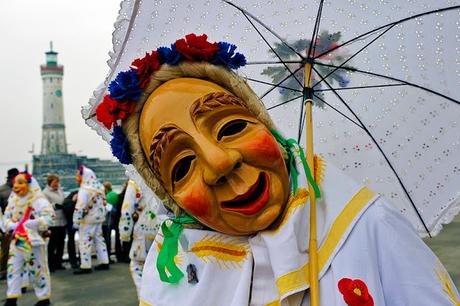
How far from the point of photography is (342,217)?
164cm

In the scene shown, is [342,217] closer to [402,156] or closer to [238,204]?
[238,204]

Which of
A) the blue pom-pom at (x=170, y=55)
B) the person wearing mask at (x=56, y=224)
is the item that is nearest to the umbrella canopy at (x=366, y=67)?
the blue pom-pom at (x=170, y=55)

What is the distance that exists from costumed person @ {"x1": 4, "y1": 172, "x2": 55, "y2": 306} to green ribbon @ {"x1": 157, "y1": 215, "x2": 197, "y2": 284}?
15.7 ft

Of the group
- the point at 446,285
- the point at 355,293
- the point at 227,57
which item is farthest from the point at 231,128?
the point at 446,285

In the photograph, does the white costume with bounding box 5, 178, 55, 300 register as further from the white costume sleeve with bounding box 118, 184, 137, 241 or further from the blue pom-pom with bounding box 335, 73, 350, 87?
the blue pom-pom with bounding box 335, 73, 350, 87

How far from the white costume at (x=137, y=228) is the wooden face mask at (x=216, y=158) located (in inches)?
154

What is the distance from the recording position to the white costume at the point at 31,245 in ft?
20.8

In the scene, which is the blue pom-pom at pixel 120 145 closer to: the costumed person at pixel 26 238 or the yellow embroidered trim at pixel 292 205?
the yellow embroidered trim at pixel 292 205

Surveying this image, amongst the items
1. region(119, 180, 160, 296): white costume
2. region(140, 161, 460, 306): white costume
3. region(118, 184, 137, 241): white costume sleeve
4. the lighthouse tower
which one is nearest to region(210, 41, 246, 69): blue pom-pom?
region(140, 161, 460, 306): white costume

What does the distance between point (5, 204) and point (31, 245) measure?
5.40 feet

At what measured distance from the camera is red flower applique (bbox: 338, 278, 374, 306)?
4.86 ft

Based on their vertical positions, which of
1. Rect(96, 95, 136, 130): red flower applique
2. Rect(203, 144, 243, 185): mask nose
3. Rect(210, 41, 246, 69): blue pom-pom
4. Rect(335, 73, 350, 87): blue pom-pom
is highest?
Rect(210, 41, 246, 69): blue pom-pom

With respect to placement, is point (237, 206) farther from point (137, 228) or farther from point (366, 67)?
point (137, 228)

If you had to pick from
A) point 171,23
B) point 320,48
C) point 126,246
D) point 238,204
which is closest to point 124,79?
point 171,23
